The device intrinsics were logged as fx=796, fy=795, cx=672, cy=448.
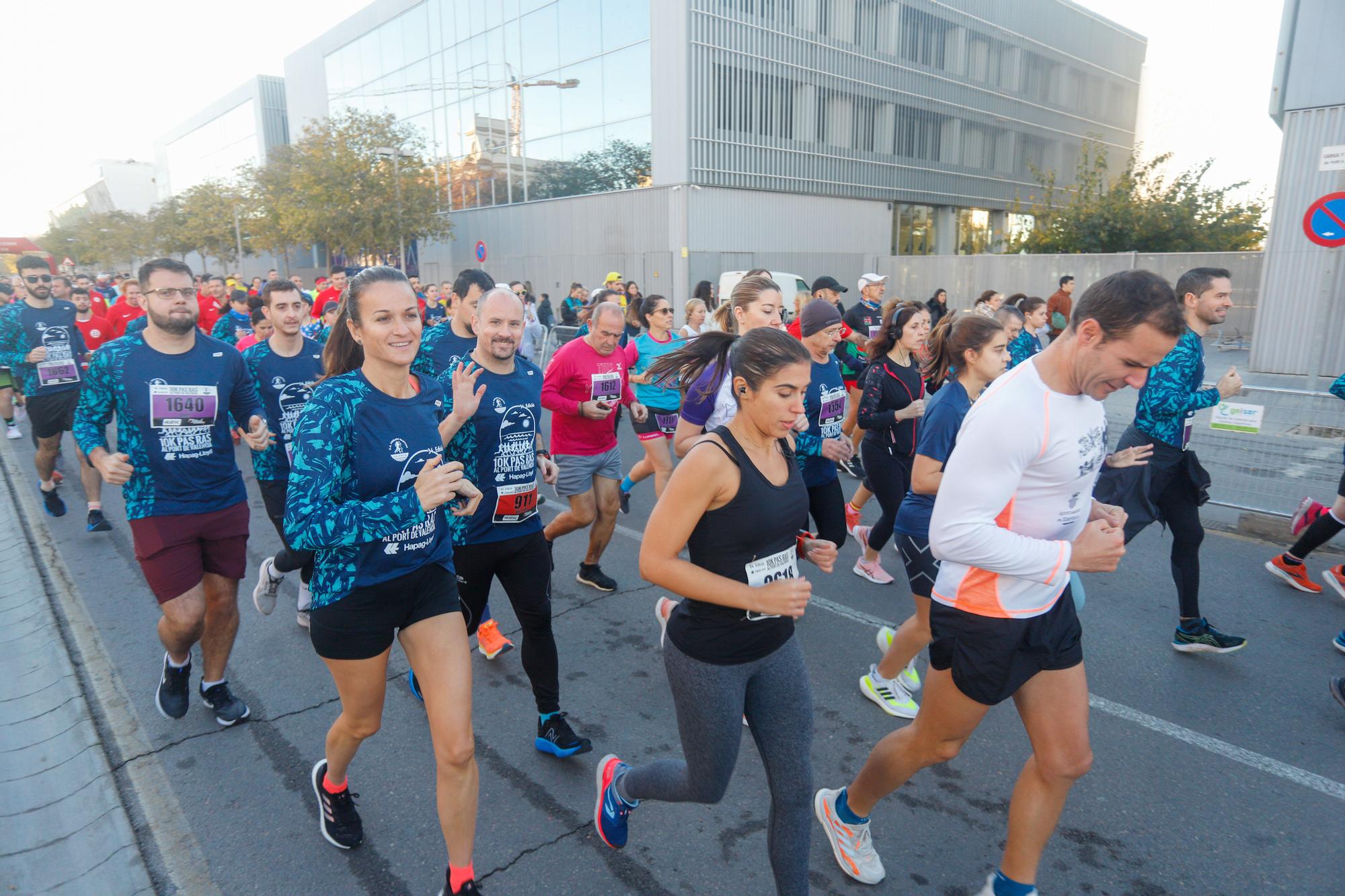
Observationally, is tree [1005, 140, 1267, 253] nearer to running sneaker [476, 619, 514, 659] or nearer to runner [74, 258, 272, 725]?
running sneaker [476, 619, 514, 659]

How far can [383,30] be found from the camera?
38.4 meters

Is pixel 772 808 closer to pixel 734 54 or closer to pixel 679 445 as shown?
pixel 679 445

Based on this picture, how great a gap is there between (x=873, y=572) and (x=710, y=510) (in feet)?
12.3

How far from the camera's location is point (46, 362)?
7.25 meters

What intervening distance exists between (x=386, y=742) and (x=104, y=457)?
1824mm

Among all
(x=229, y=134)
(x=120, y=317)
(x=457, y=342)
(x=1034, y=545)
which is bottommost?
(x=1034, y=545)

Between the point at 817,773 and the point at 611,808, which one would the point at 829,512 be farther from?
the point at 611,808

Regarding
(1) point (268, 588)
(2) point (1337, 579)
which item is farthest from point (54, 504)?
(2) point (1337, 579)

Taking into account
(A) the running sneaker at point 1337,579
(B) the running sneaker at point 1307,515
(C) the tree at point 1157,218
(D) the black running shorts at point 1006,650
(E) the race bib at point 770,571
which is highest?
(C) the tree at point 1157,218

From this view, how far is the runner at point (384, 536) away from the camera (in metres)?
2.42

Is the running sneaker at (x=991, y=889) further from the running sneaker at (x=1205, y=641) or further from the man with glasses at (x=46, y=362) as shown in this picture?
the man with glasses at (x=46, y=362)

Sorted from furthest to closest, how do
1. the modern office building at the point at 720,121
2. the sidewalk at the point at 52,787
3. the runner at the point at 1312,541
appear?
1. the modern office building at the point at 720,121
2. the runner at the point at 1312,541
3. the sidewalk at the point at 52,787

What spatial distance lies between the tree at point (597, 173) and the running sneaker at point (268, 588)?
2446cm

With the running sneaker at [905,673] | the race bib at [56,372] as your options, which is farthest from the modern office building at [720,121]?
the running sneaker at [905,673]
